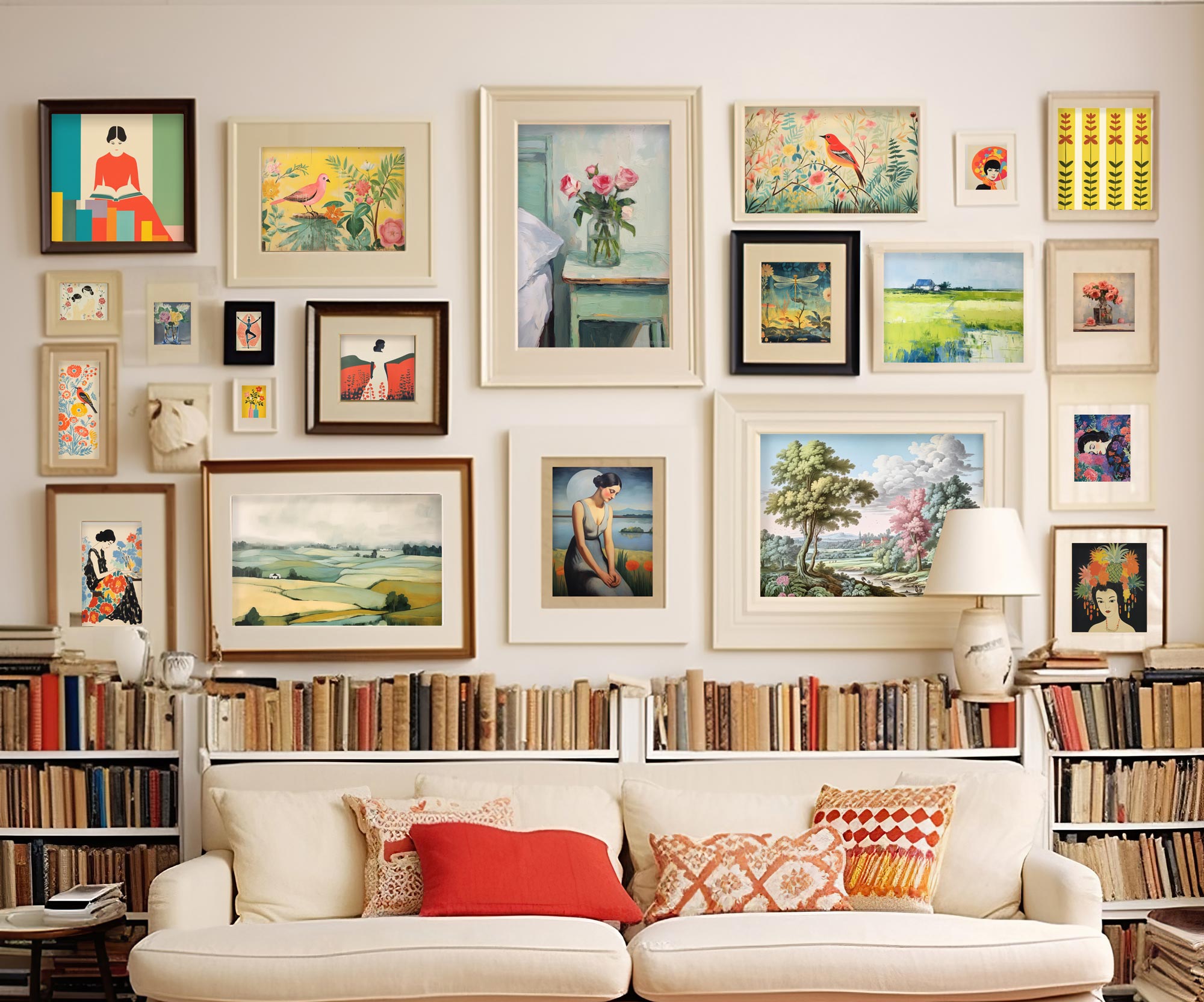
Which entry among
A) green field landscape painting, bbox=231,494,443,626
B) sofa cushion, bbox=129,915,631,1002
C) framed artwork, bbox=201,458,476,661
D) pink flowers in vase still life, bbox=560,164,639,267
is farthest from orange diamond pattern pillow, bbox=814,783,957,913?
pink flowers in vase still life, bbox=560,164,639,267

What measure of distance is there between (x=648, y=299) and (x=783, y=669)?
1.27m

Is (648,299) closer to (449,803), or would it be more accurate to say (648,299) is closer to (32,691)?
(449,803)

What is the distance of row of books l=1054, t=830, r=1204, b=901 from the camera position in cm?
365

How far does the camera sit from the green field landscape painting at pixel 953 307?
12.7 feet

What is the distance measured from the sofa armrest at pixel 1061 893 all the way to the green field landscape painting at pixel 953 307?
160 centimetres

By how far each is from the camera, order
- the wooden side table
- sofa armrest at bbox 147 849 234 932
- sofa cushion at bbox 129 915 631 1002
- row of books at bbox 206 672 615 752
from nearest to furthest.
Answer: sofa cushion at bbox 129 915 631 1002 < sofa armrest at bbox 147 849 234 932 < the wooden side table < row of books at bbox 206 672 615 752

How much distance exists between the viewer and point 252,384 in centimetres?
385

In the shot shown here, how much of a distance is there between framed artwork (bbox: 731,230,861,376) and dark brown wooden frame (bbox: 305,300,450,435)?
3.07 ft

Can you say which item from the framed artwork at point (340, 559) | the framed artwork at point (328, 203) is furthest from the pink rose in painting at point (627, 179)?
the framed artwork at point (340, 559)

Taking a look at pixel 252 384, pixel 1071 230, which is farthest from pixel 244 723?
pixel 1071 230

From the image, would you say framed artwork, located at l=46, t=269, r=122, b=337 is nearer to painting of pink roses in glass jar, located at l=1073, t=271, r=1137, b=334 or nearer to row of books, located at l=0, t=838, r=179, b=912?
row of books, located at l=0, t=838, r=179, b=912

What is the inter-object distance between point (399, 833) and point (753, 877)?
916 millimetres

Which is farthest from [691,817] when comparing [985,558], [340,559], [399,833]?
[340,559]

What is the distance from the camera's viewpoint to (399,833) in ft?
10.2
